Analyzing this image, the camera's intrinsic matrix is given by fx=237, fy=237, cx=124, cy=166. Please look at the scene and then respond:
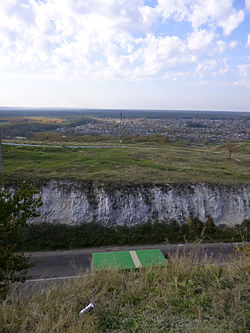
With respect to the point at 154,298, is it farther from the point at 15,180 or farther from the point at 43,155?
the point at 43,155

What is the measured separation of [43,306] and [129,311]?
1.72m

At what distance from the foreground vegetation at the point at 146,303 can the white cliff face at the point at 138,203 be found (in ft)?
38.5

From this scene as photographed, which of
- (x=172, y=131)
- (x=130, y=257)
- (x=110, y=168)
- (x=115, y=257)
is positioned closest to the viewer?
(x=115, y=257)

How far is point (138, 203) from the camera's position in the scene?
18438mm

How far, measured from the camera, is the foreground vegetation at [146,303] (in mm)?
4105

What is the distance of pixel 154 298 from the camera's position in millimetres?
4914

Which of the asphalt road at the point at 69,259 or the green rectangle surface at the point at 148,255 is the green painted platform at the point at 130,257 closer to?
the green rectangle surface at the point at 148,255

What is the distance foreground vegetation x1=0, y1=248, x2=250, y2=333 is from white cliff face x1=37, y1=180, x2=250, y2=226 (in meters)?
11.7

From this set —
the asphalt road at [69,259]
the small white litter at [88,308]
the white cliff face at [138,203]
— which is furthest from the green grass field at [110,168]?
the small white litter at [88,308]

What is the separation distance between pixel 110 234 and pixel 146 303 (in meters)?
11.8

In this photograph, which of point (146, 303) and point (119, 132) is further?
point (119, 132)

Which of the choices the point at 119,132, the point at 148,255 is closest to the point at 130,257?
the point at 148,255

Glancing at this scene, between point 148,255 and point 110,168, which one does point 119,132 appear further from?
point 148,255

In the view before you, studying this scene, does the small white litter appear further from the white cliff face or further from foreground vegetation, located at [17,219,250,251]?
the white cliff face
